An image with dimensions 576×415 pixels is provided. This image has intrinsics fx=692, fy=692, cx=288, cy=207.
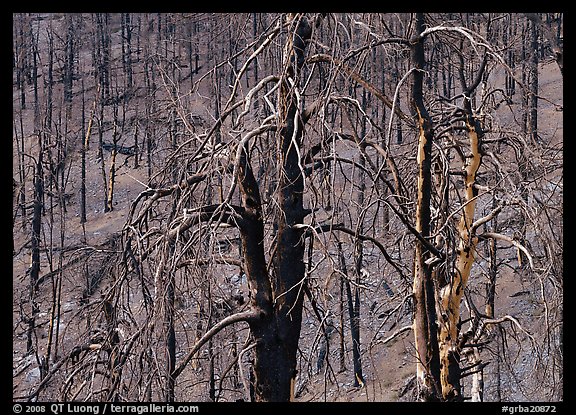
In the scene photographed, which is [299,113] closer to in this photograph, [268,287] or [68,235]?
[268,287]

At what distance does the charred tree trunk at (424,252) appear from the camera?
304 inches

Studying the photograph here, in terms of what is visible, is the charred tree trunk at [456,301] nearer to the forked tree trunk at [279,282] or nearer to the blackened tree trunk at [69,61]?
the forked tree trunk at [279,282]

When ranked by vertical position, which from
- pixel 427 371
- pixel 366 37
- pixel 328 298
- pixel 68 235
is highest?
pixel 68 235

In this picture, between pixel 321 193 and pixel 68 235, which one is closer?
pixel 321 193

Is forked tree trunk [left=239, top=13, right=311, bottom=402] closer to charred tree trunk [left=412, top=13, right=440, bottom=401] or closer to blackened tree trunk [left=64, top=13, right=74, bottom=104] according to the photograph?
charred tree trunk [left=412, top=13, right=440, bottom=401]

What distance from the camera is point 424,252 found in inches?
314

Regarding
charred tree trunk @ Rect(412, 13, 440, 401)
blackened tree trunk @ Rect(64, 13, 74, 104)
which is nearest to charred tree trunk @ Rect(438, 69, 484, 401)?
charred tree trunk @ Rect(412, 13, 440, 401)

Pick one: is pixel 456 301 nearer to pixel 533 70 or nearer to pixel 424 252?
pixel 424 252

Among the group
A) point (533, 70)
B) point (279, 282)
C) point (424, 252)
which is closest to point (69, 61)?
point (533, 70)

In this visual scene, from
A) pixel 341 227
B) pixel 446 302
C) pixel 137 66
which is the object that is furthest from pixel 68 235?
pixel 341 227

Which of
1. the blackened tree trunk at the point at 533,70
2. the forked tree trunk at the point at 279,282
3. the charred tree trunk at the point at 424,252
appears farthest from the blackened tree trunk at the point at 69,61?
the forked tree trunk at the point at 279,282

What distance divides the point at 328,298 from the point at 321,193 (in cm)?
96
